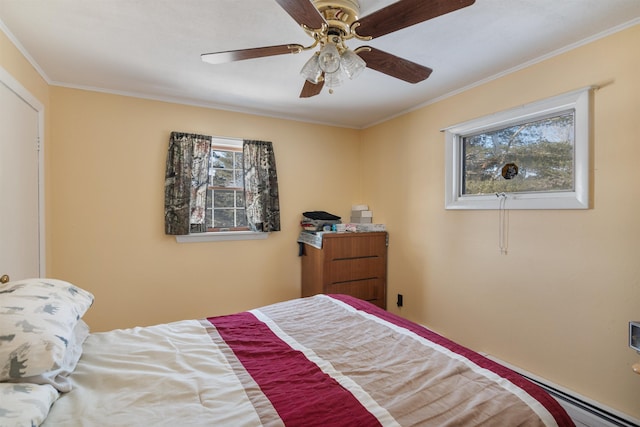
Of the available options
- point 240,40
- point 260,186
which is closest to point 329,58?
point 240,40

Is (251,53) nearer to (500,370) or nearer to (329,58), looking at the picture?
(329,58)

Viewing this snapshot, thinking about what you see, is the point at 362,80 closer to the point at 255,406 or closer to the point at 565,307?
the point at 565,307

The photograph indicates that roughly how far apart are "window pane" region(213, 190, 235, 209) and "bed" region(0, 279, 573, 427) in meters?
1.90

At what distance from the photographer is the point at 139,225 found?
2842mm

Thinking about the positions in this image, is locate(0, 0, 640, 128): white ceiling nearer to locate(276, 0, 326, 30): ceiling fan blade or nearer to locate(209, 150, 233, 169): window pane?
locate(276, 0, 326, 30): ceiling fan blade

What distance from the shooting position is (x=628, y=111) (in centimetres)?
175

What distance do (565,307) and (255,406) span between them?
2.13 m

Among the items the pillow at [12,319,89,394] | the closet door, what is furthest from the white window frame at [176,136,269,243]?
the pillow at [12,319,89,394]

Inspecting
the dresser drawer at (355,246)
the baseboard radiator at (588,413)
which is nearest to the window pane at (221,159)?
the dresser drawer at (355,246)

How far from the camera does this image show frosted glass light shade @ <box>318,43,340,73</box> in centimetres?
131

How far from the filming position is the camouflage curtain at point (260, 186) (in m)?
3.27

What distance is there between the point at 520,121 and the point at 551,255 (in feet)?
3.34

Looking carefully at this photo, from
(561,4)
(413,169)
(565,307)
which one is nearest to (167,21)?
(561,4)

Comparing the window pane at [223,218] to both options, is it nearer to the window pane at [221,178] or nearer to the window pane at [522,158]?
the window pane at [221,178]
